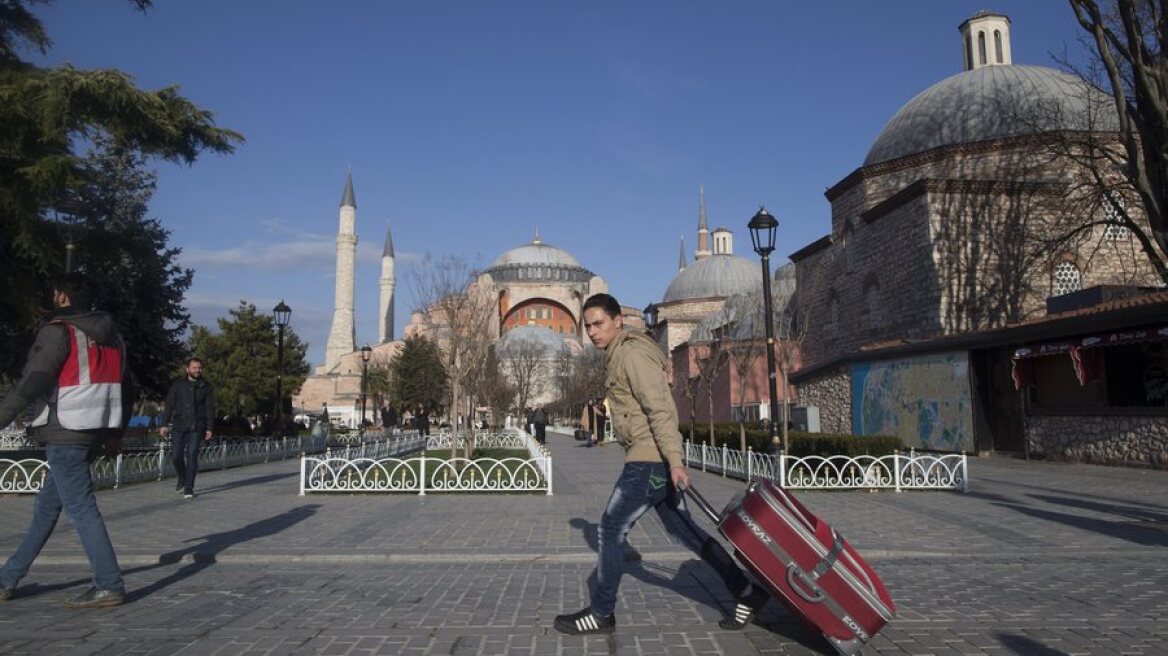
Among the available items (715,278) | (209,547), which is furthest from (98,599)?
(715,278)

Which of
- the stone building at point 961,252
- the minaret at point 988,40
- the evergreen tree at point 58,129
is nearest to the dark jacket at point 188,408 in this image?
the evergreen tree at point 58,129

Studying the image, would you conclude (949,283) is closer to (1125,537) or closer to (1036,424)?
(1036,424)

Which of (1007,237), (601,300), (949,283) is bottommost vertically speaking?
(601,300)

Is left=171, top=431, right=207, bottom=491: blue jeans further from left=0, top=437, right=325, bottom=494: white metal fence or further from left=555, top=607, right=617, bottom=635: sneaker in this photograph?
left=555, top=607, right=617, bottom=635: sneaker

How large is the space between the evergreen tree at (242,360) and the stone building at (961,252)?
21787 mm

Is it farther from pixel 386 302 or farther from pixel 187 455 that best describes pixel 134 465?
pixel 386 302

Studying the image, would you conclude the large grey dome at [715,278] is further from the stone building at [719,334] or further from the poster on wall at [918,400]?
the poster on wall at [918,400]

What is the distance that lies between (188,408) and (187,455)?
1.95 feet

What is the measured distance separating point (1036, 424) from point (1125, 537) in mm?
10600

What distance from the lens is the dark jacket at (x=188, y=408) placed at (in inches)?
363

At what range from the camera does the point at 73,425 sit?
3979 millimetres

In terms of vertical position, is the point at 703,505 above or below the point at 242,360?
below

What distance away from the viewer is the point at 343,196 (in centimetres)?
7019

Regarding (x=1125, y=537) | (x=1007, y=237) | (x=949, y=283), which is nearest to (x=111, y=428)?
(x=1125, y=537)
